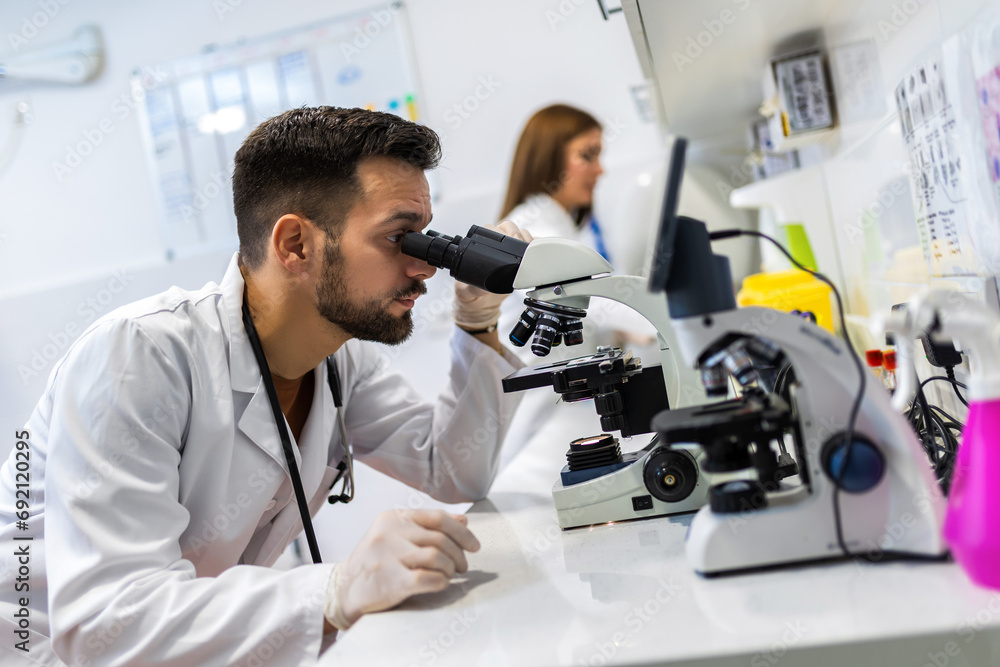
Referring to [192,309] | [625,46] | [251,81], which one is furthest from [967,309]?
[251,81]

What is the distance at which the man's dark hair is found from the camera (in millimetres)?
1258

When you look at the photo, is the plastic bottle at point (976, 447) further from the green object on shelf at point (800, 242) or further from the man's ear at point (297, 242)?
the green object on shelf at point (800, 242)

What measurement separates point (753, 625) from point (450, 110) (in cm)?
284

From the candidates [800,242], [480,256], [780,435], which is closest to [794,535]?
[780,435]

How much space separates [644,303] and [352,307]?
535 millimetres

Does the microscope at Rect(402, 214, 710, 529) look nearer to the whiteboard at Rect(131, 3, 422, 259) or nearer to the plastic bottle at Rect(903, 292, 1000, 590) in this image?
the plastic bottle at Rect(903, 292, 1000, 590)

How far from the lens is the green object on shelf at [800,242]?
2.28 m

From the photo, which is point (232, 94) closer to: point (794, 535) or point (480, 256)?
point (480, 256)

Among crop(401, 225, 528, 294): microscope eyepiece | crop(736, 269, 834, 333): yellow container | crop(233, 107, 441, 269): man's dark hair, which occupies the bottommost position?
crop(736, 269, 834, 333): yellow container

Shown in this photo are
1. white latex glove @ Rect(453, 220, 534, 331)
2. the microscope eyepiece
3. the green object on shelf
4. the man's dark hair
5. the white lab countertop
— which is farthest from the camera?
the green object on shelf

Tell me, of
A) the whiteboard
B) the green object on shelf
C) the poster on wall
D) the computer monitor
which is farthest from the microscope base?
the whiteboard

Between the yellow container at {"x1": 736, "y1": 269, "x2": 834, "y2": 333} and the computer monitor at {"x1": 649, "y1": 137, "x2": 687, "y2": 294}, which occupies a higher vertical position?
the computer monitor at {"x1": 649, "y1": 137, "x2": 687, "y2": 294}

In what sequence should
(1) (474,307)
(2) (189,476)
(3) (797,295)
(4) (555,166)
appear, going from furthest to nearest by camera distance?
(4) (555,166) → (3) (797,295) → (1) (474,307) → (2) (189,476)

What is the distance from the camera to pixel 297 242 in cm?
128
